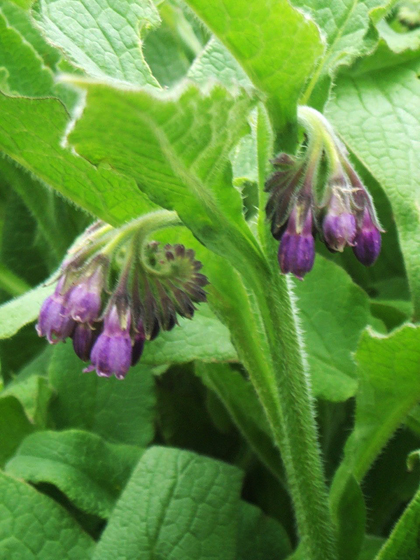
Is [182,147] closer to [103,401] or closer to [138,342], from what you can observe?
[138,342]

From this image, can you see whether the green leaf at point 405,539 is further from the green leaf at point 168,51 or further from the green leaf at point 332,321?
the green leaf at point 168,51

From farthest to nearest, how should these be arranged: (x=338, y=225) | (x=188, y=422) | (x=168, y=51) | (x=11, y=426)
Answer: (x=168, y=51) < (x=188, y=422) < (x=11, y=426) < (x=338, y=225)

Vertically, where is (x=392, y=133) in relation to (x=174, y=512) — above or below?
above

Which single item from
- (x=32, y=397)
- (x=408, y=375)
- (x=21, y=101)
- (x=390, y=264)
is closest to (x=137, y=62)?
(x=21, y=101)

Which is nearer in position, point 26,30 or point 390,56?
point 390,56

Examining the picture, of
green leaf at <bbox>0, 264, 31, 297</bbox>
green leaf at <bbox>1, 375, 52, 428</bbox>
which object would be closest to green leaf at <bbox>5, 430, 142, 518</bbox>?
green leaf at <bbox>1, 375, 52, 428</bbox>

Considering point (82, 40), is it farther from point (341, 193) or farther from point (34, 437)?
point (34, 437)

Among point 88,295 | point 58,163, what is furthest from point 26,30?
point 88,295
